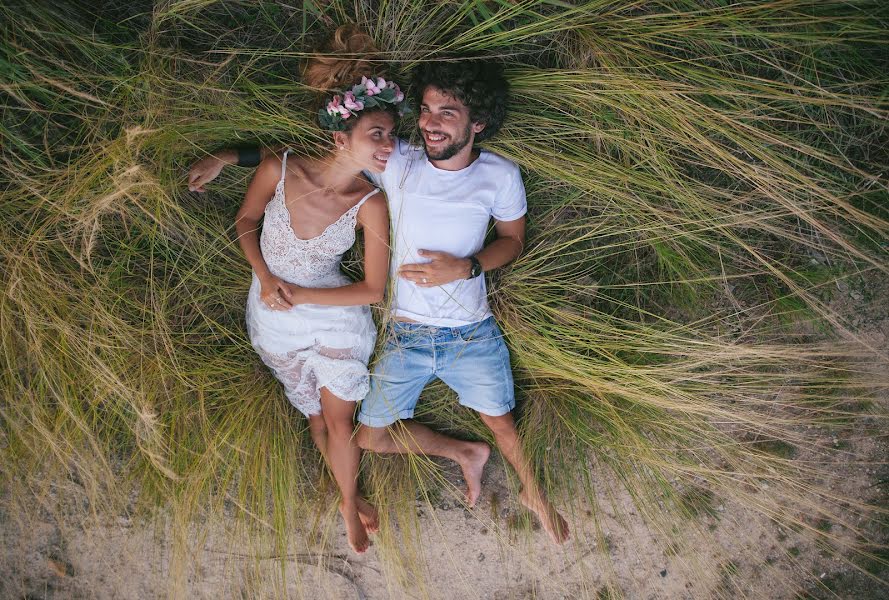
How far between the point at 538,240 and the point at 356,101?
94 cm

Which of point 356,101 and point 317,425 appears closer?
point 356,101

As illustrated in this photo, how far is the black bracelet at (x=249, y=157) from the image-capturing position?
6.63ft

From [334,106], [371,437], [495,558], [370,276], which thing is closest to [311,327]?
[370,276]

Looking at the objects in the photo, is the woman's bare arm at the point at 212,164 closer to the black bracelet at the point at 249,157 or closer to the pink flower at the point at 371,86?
the black bracelet at the point at 249,157

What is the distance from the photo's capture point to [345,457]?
7.62 feet

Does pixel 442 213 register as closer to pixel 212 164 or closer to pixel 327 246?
pixel 327 246

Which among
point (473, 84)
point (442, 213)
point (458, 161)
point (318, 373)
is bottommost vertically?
point (318, 373)

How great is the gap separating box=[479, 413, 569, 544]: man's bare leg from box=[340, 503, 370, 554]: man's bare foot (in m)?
0.73

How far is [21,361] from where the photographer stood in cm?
209

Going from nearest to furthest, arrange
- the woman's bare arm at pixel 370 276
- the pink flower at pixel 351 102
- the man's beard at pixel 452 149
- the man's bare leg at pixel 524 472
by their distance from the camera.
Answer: the pink flower at pixel 351 102, the man's beard at pixel 452 149, the woman's bare arm at pixel 370 276, the man's bare leg at pixel 524 472

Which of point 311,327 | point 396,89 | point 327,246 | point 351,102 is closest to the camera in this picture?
point 351,102

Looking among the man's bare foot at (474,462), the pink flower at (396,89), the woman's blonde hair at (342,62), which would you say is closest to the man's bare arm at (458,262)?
the pink flower at (396,89)

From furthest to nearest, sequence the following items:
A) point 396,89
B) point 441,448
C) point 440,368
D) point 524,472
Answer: point 441,448
point 524,472
point 440,368
point 396,89

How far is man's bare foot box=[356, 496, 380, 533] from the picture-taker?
248cm
